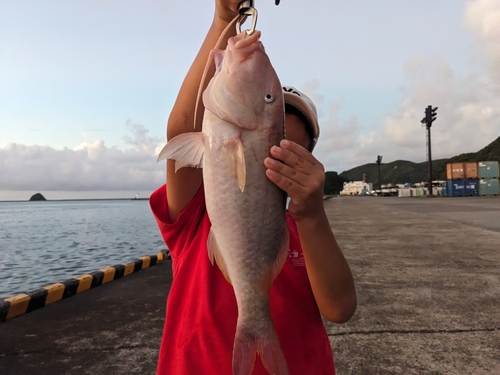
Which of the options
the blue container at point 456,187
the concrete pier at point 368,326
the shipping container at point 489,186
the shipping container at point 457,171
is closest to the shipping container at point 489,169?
the shipping container at point 489,186

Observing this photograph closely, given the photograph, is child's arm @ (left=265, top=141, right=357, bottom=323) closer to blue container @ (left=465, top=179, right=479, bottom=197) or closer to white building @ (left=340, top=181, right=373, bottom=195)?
blue container @ (left=465, top=179, right=479, bottom=197)

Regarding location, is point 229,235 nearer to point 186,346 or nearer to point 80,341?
point 186,346

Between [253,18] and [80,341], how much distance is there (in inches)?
151

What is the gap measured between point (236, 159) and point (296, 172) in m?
0.23

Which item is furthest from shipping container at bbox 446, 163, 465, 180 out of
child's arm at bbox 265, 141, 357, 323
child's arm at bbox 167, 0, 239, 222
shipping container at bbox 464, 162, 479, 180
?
child's arm at bbox 167, 0, 239, 222

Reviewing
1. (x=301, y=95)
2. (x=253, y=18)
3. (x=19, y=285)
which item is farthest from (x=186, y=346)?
(x=19, y=285)

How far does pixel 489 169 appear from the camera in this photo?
38656 mm

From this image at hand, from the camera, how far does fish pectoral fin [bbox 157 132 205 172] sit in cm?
139

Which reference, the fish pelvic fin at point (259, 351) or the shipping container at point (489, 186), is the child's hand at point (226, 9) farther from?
the shipping container at point (489, 186)

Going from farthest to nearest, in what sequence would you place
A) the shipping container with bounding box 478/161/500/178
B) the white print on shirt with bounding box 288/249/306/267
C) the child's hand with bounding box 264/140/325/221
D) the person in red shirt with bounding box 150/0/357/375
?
the shipping container with bounding box 478/161/500/178 → the white print on shirt with bounding box 288/249/306/267 → the person in red shirt with bounding box 150/0/357/375 → the child's hand with bounding box 264/140/325/221

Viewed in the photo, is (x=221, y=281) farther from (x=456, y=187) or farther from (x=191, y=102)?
(x=456, y=187)

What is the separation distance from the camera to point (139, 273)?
7270 mm

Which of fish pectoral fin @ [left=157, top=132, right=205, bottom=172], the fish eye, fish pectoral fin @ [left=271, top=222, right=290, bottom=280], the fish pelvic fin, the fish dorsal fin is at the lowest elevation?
the fish pelvic fin

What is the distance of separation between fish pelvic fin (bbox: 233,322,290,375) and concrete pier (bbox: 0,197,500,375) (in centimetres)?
195
